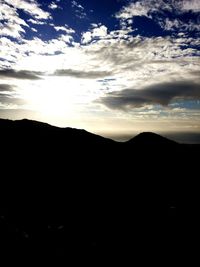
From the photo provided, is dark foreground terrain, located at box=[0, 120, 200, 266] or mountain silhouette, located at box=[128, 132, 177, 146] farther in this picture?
mountain silhouette, located at box=[128, 132, 177, 146]

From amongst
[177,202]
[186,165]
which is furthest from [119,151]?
[177,202]

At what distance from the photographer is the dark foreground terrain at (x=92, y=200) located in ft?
54.9

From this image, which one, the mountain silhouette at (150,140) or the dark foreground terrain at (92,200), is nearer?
the dark foreground terrain at (92,200)

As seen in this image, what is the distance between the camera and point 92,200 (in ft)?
93.2

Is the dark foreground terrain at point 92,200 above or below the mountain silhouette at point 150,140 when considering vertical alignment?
below

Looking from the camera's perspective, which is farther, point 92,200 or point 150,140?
point 150,140

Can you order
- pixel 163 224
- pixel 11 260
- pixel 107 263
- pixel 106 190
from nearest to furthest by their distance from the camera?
1. pixel 11 260
2. pixel 107 263
3. pixel 163 224
4. pixel 106 190

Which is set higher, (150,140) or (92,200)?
(150,140)

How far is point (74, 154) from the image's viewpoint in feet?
149

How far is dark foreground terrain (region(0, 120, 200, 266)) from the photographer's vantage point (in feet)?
54.9

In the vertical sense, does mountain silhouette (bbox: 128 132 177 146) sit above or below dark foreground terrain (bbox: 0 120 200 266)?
above

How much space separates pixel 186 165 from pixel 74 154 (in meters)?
21.6

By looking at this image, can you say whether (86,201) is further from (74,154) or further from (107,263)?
(74,154)

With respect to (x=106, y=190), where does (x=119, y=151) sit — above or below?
above
